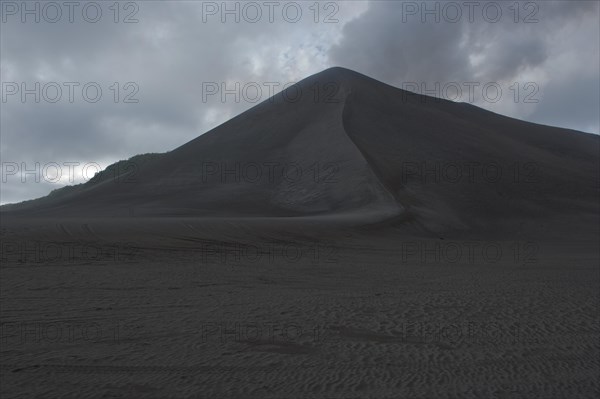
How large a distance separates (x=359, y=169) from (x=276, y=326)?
3482cm

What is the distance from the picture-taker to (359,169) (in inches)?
1652

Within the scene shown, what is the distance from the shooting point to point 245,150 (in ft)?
179

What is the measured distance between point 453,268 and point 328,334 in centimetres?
1028

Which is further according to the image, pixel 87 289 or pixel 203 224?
pixel 203 224

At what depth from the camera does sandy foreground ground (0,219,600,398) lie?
222 inches

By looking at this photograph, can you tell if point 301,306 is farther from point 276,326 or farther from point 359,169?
point 359,169

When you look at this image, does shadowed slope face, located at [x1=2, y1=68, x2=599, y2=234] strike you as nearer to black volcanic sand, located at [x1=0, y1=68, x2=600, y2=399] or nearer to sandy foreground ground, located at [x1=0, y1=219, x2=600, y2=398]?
black volcanic sand, located at [x1=0, y1=68, x2=600, y2=399]

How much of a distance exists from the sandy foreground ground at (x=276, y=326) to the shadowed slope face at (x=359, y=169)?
1834cm

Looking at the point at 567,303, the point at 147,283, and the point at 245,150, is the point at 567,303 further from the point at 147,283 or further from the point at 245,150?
the point at 245,150

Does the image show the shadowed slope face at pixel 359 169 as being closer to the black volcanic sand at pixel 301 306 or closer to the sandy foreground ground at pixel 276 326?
the black volcanic sand at pixel 301 306

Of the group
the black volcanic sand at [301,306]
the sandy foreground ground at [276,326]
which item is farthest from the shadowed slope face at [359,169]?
the sandy foreground ground at [276,326]

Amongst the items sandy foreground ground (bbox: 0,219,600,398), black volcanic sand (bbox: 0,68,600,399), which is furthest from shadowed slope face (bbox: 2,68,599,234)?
sandy foreground ground (bbox: 0,219,600,398)

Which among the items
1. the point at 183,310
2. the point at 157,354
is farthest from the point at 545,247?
the point at 157,354

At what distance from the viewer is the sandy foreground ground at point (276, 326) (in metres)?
5.63
